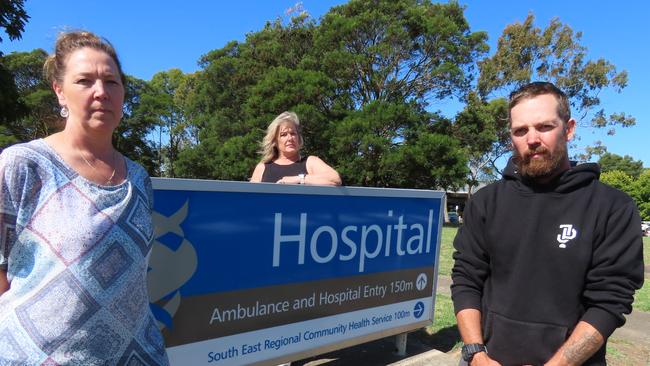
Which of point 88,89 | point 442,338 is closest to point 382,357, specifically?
point 442,338

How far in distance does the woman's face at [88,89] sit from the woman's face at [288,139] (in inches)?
84.5

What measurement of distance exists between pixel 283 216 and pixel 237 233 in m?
0.36

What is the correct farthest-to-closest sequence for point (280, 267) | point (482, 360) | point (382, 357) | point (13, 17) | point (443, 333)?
point (13, 17)
point (443, 333)
point (382, 357)
point (280, 267)
point (482, 360)

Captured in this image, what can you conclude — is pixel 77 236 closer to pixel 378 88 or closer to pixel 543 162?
pixel 543 162

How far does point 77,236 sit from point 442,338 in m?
4.11

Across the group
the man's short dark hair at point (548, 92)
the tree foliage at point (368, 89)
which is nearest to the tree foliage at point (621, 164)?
the tree foliage at point (368, 89)

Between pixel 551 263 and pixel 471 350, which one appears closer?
pixel 551 263

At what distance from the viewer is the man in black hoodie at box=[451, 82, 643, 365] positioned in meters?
1.64

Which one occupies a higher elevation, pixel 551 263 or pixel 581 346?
pixel 551 263

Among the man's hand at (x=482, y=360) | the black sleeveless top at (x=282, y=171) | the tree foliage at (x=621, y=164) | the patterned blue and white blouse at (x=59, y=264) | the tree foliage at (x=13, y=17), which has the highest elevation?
the tree foliage at (x=621, y=164)

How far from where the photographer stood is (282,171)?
3.64 meters

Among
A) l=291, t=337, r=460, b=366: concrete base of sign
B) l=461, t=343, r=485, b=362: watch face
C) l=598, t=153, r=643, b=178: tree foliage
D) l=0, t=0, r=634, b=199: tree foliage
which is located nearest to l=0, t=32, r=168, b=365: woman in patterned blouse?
l=461, t=343, r=485, b=362: watch face

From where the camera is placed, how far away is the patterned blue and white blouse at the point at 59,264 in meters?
1.31

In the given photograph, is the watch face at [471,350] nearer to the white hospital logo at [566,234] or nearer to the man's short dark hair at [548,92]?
the white hospital logo at [566,234]
